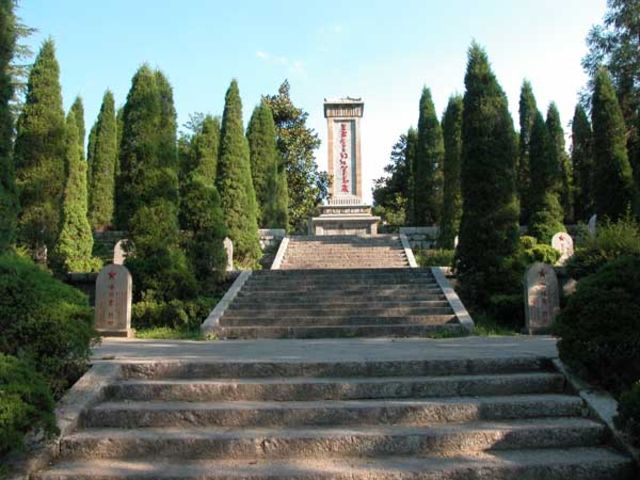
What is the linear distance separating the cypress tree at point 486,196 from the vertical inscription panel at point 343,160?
448 inches

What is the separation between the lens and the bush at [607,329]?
177 inches

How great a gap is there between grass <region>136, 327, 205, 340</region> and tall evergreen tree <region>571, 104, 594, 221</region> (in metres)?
21.7

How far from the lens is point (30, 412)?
3.52 metres

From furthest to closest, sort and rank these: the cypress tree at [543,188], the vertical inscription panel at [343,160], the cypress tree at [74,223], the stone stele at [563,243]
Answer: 1. the vertical inscription panel at [343,160]
2. the cypress tree at [543,188]
3. the cypress tree at [74,223]
4. the stone stele at [563,243]

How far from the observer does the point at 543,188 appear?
21.5 metres

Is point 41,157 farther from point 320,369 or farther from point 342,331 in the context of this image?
point 320,369

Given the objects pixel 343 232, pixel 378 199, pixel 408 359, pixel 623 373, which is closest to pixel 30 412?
pixel 408 359

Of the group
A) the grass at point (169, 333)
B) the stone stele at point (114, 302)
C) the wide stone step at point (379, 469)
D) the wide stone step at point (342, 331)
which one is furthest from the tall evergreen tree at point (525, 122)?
the wide stone step at point (379, 469)

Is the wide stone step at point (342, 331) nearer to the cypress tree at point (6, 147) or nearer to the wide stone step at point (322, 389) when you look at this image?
the cypress tree at point (6, 147)

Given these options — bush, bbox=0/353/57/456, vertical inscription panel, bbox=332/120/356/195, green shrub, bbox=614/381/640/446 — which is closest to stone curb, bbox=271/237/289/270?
vertical inscription panel, bbox=332/120/356/195

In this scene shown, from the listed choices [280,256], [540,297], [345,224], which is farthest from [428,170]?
[540,297]

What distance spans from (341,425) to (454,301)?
735 cm

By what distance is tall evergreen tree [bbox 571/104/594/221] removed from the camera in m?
27.0

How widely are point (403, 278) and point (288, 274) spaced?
2.78m
